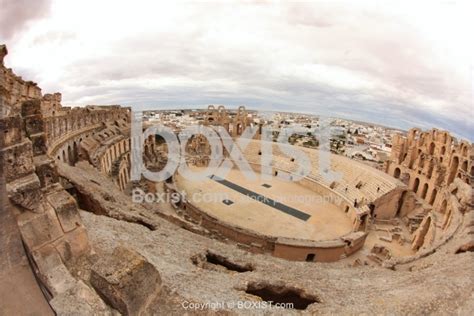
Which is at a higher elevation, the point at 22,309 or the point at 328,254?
the point at 22,309

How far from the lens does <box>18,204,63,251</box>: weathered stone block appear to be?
15.9ft

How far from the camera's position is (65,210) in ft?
17.7

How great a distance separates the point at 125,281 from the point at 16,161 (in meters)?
2.84

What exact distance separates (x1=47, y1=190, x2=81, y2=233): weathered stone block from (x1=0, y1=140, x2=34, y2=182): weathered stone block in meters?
0.84

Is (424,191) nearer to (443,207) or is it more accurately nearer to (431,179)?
(431,179)

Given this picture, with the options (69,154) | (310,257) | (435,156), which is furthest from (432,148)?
(69,154)

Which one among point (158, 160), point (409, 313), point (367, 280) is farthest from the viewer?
point (158, 160)

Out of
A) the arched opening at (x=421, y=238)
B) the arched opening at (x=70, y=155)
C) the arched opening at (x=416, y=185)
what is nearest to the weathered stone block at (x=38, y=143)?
the arched opening at (x=70, y=155)

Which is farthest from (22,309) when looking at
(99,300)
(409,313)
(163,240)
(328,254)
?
(328,254)

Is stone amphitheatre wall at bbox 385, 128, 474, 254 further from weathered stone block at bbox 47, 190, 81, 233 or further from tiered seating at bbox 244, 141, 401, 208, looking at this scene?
weathered stone block at bbox 47, 190, 81, 233

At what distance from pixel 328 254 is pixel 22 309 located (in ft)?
43.8

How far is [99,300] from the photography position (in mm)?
4633

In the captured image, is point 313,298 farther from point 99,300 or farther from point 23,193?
point 23,193

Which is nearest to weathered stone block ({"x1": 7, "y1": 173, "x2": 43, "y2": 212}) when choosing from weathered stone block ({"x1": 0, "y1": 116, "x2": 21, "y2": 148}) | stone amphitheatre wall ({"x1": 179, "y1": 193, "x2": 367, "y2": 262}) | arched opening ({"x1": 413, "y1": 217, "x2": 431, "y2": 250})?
weathered stone block ({"x1": 0, "y1": 116, "x2": 21, "y2": 148})
